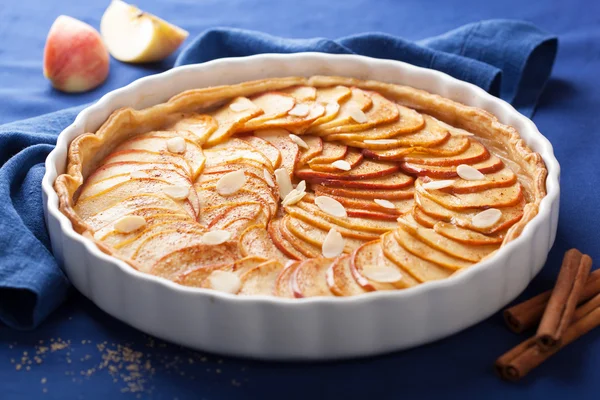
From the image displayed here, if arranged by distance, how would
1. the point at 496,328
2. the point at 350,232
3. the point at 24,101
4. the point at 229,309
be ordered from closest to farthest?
the point at 229,309
the point at 496,328
the point at 350,232
the point at 24,101

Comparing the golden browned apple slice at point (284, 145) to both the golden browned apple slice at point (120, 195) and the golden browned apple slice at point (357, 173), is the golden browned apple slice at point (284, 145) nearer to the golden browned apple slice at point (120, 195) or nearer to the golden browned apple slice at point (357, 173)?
the golden browned apple slice at point (357, 173)

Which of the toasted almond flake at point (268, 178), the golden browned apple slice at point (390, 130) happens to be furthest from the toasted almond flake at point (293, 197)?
the golden browned apple slice at point (390, 130)

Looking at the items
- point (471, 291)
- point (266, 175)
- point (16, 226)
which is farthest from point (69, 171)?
point (471, 291)

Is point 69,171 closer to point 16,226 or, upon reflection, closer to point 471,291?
point 16,226

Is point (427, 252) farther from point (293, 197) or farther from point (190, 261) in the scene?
point (190, 261)

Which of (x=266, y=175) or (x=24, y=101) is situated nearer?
(x=266, y=175)

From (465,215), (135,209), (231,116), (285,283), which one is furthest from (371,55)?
(285,283)

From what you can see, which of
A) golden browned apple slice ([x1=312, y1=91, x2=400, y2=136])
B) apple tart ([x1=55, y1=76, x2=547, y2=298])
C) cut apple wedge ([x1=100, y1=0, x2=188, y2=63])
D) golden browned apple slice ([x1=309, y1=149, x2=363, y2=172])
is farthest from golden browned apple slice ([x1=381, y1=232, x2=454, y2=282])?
cut apple wedge ([x1=100, y1=0, x2=188, y2=63])
